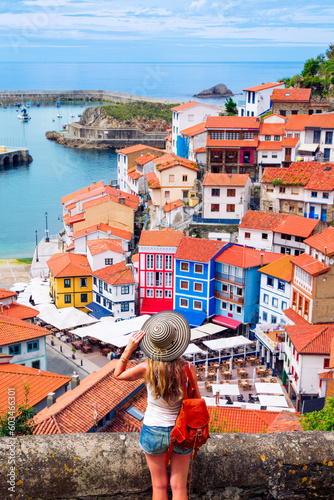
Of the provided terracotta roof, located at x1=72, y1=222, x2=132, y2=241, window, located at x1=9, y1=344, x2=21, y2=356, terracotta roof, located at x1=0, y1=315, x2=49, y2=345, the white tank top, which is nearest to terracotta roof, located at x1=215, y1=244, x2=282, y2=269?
terracotta roof, located at x1=72, y1=222, x2=132, y2=241

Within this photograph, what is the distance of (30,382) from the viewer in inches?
890

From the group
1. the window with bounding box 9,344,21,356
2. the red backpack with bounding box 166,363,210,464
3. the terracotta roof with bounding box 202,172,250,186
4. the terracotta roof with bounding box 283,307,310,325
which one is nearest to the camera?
the red backpack with bounding box 166,363,210,464

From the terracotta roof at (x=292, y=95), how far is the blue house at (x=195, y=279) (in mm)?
26839

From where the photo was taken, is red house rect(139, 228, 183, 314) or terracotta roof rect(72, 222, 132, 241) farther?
terracotta roof rect(72, 222, 132, 241)

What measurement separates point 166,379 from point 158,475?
0.73 metres

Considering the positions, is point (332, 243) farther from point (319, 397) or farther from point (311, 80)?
point (311, 80)

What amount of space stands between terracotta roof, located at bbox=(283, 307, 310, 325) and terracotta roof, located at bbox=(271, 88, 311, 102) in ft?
105

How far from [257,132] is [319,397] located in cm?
3181

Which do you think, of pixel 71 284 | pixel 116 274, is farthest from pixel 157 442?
pixel 71 284

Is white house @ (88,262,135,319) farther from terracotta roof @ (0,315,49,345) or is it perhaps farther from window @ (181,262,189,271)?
terracotta roof @ (0,315,49,345)

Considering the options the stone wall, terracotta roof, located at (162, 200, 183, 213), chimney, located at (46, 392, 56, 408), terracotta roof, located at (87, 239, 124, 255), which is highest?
the stone wall

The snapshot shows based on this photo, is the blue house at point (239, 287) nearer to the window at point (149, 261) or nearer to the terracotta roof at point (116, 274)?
the window at point (149, 261)

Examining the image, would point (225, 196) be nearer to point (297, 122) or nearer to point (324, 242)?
point (297, 122)

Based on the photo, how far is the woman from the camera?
15.0ft
